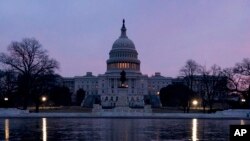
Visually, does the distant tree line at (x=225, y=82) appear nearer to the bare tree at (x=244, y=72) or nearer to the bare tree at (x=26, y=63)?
the bare tree at (x=244, y=72)

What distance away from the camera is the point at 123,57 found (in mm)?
156750

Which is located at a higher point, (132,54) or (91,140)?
(132,54)

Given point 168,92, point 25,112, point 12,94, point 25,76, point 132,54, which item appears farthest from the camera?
point 132,54

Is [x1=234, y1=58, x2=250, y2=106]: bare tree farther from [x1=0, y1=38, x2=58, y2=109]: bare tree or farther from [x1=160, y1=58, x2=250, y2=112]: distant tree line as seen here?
[x1=0, y1=38, x2=58, y2=109]: bare tree

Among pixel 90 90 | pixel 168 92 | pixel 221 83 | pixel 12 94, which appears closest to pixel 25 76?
pixel 12 94

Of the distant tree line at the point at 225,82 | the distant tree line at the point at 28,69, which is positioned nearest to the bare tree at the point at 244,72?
the distant tree line at the point at 225,82

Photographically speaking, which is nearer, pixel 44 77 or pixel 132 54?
pixel 44 77

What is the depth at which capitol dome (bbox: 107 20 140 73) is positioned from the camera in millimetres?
157000

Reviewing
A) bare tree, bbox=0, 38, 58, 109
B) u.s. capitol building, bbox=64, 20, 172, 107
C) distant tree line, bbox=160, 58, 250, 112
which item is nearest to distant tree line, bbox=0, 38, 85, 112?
bare tree, bbox=0, 38, 58, 109

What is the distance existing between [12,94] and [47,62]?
25.0 ft

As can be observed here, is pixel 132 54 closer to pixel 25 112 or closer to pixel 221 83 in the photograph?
pixel 221 83

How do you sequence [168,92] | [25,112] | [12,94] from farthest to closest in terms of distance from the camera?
[168,92], [12,94], [25,112]

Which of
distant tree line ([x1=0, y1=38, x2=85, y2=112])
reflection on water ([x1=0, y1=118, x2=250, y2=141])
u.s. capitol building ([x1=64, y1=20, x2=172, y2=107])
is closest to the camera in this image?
reflection on water ([x1=0, y1=118, x2=250, y2=141])

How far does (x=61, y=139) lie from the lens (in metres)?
20.8
